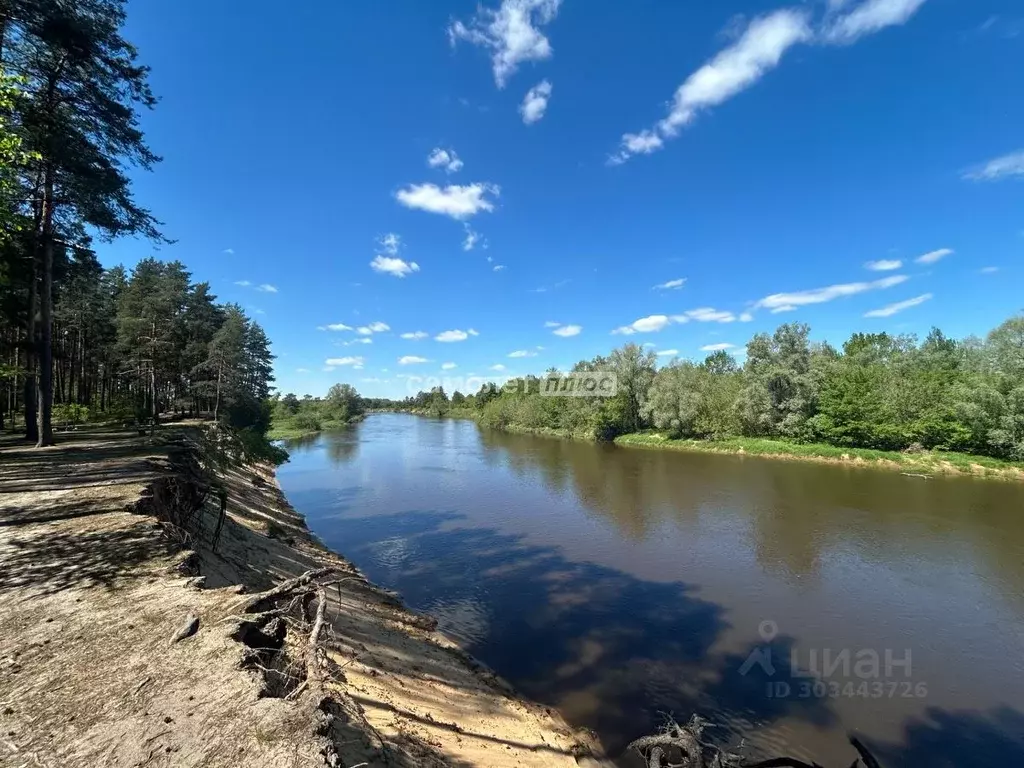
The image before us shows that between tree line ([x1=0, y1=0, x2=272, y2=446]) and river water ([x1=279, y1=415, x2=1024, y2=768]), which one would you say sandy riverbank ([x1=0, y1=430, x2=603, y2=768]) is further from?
tree line ([x1=0, y1=0, x2=272, y2=446])

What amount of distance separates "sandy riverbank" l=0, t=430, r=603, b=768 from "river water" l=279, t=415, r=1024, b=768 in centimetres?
206

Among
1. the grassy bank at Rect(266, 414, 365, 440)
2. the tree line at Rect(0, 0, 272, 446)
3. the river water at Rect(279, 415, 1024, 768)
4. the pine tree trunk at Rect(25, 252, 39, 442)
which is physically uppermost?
the tree line at Rect(0, 0, 272, 446)

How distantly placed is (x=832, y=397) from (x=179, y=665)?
5040 centimetres

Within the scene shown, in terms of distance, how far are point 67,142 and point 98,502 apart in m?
10.8

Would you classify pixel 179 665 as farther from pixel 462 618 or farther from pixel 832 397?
pixel 832 397

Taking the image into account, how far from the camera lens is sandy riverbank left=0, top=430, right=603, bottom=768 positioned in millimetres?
2969

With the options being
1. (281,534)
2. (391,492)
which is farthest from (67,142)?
(391,492)

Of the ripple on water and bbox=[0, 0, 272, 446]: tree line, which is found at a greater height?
bbox=[0, 0, 272, 446]: tree line

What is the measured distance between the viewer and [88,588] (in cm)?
487

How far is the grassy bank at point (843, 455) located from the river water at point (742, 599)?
9.43ft

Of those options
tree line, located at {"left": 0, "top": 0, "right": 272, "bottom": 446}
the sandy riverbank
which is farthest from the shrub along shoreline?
tree line, located at {"left": 0, "top": 0, "right": 272, "bottom": 446}

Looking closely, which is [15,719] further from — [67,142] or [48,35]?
[48,35]

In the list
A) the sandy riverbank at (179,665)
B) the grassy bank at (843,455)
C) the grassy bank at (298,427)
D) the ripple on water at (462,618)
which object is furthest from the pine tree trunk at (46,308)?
the grassy bank at (298,427)

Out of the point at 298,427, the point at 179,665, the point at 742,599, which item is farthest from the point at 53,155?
the point at 298,427
